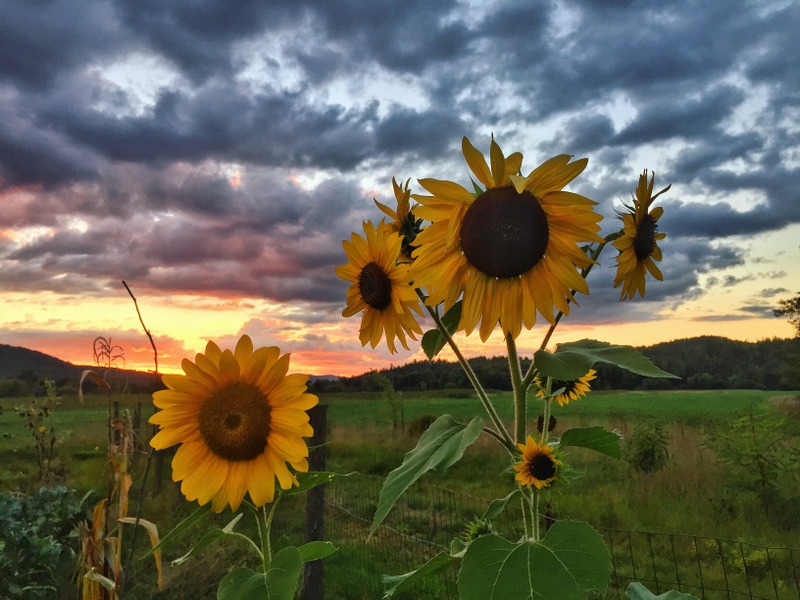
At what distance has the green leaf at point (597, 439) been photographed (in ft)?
5.62

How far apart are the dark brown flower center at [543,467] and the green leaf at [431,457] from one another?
0.29m

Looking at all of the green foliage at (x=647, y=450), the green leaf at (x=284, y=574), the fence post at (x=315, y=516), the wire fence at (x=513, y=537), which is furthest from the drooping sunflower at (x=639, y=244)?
the green foliage at (x=647, y=450)

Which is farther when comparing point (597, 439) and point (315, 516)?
point (315, 516)

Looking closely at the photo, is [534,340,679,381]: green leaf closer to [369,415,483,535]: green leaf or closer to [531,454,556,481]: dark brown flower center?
[369,415,483,535]: green leaf

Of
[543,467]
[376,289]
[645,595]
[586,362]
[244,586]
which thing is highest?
[376,289]

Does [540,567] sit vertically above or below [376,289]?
below

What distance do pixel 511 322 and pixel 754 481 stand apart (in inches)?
442

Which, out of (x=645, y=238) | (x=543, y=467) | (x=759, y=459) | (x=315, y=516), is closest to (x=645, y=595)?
(x=543, y=467)

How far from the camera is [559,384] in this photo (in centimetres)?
267

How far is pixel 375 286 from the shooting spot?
188cm

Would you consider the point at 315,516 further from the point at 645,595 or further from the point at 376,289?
the point at 376,289

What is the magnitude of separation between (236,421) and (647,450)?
492 inches

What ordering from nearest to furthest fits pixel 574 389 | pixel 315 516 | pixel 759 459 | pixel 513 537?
pixel 574 389 < pixel 315 516 < pixel 513 537 < pixel 759 459

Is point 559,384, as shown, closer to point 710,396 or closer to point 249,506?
point 249,506
